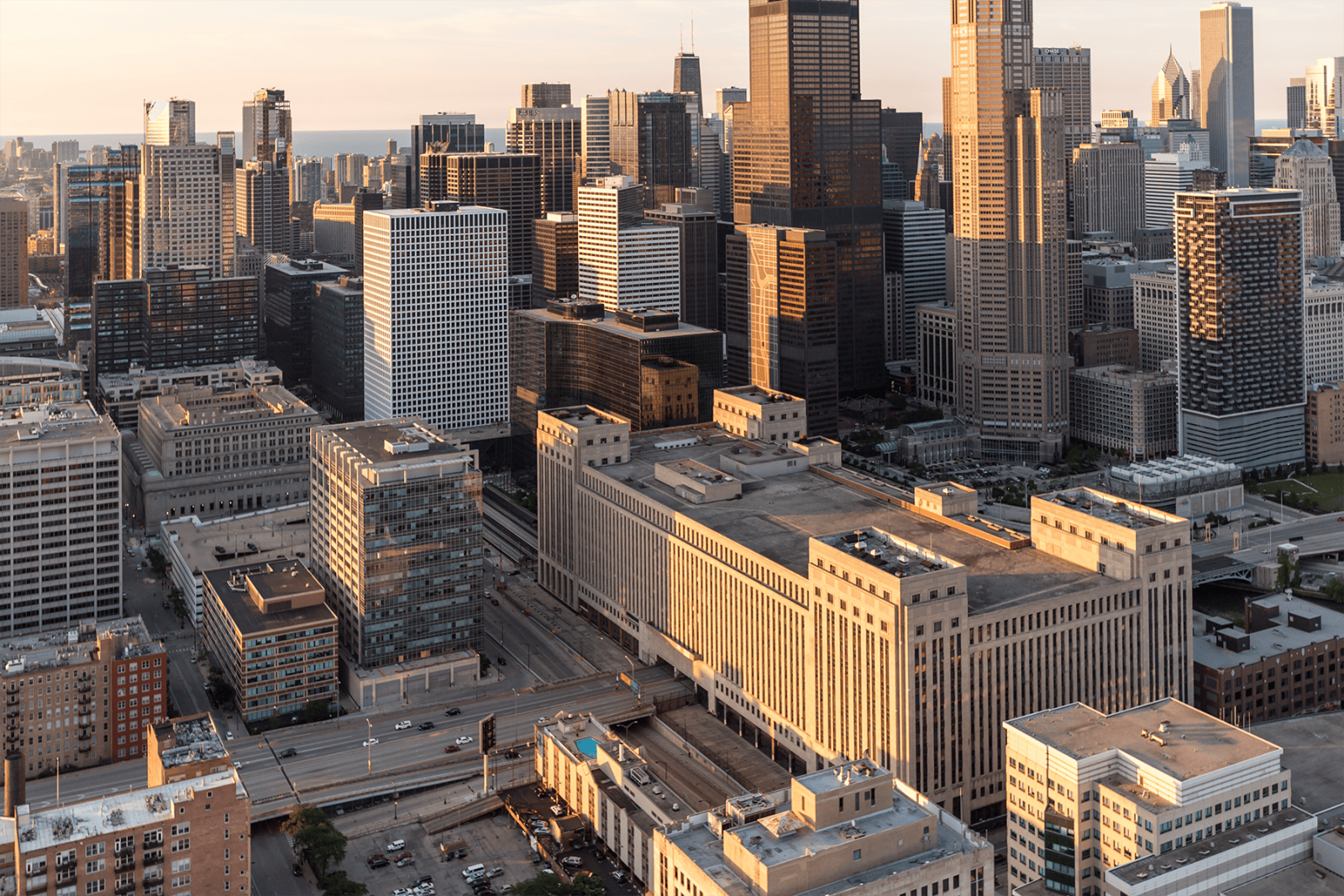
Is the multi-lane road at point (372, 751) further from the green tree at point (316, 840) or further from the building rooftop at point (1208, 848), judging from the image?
the building rooftop at point (1208, 848)

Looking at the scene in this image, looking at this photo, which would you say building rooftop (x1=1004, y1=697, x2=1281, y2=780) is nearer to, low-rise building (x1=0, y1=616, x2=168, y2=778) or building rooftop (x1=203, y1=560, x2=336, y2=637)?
building rooftop (x1=203, y1=560, x2=336, y2=637)

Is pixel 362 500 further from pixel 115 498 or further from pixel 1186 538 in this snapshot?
pixel 1186 538

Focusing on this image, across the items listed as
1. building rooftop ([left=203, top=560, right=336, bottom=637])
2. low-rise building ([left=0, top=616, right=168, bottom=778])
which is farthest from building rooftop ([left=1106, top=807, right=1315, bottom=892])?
low-rise building ([left=0, top=616, right=168, bottom=778])

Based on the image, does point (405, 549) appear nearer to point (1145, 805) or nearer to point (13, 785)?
point (13, 785)

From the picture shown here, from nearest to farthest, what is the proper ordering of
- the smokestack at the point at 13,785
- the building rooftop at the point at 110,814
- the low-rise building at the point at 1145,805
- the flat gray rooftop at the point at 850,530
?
the building rooftop at the point at 110,814 → the low-rise building at the point at 1145,805 → the smokestack at the point at 13,785 → the flat gray rooftop at the point at 850,530

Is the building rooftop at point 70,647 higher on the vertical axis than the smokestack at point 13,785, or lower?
higher

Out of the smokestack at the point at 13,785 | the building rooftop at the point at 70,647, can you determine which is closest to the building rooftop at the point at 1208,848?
the smokestack at the point at 13,785

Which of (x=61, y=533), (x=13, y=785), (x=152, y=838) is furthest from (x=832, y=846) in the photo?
(x=61, y=533)
